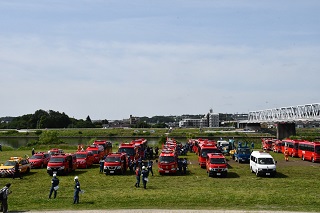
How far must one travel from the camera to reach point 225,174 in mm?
33344

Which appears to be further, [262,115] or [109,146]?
[262,115]

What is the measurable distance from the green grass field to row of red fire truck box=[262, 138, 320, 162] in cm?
984

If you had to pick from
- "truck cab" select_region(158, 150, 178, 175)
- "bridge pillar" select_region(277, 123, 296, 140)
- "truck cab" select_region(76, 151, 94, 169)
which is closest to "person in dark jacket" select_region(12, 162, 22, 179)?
"truck cab" select_region(76, 151, 94, 169)

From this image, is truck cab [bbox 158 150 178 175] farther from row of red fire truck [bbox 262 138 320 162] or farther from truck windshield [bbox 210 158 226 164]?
row of red fire truck [bbox 262 138 320 162]

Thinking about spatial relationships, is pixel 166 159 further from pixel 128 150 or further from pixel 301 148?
pixel 301 148

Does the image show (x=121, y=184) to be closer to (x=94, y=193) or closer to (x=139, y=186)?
(x=139, y=186)

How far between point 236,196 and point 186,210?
4898 mm

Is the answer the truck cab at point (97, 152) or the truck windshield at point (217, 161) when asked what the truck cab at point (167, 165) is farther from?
the truck cab at point (97, 152)

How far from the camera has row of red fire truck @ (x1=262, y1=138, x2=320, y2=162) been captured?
4569 cm

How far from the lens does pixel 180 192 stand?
25578 millimetres

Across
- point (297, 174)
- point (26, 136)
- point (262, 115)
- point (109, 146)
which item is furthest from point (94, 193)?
point (262, 115)

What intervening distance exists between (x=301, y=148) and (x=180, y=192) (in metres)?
30.2

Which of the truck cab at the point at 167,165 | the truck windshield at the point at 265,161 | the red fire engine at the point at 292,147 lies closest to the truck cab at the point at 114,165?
the truck cab at the point at 167,165

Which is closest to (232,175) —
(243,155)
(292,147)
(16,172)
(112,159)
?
(243,155)
